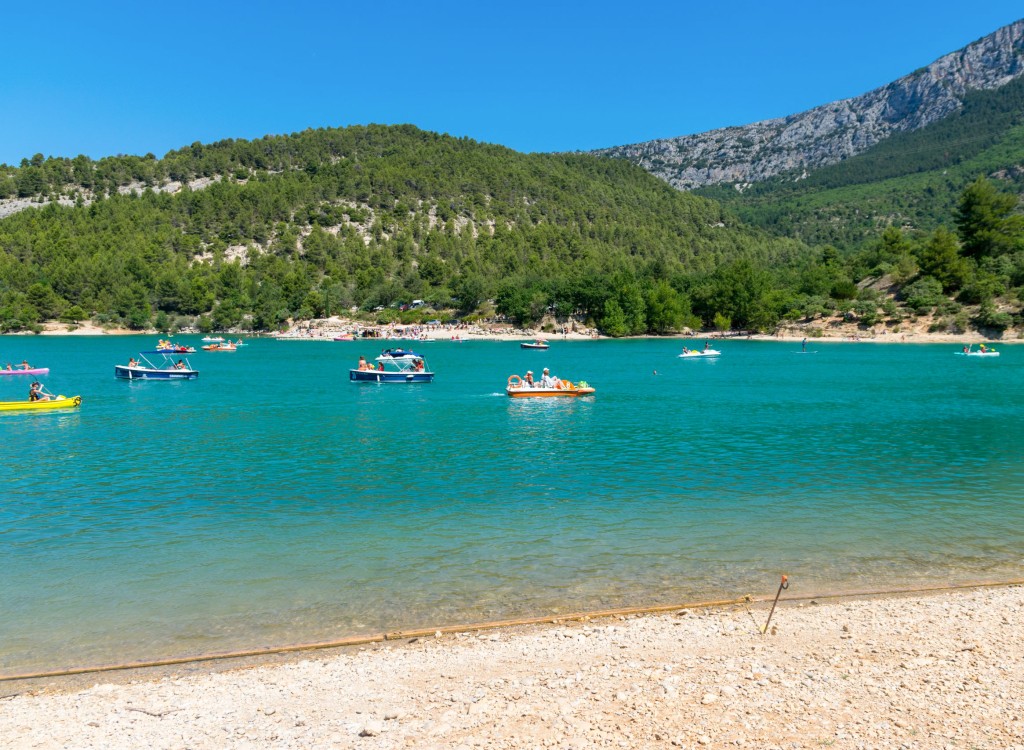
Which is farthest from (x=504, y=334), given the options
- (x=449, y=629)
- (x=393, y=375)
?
(x=449, y=629)

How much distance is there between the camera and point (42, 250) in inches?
7397

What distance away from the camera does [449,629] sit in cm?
1244

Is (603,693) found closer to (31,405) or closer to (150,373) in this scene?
(31,405)

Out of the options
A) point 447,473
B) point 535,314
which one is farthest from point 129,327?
point 447,473

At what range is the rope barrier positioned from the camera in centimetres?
1120

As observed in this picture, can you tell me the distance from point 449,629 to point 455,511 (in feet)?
27.5

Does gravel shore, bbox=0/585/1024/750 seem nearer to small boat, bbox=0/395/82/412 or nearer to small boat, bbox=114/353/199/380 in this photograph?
small boat, bbox=0/395/82/412

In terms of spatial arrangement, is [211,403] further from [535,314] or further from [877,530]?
[535,314]

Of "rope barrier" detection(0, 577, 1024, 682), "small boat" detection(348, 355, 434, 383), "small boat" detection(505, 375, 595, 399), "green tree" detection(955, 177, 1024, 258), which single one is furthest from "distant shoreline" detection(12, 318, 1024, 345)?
"rope barrier" detection(0, 577, 1024, 682)

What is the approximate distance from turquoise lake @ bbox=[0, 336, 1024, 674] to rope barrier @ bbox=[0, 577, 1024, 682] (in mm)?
315

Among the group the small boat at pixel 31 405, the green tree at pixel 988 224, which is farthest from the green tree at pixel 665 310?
the small boat at pixel 31 405

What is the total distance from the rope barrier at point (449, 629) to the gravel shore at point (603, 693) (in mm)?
341

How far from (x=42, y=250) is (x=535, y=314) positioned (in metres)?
139

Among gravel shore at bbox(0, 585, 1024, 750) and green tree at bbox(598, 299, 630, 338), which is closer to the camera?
gravel shore at bbox(0, 585, 1024, 750)
